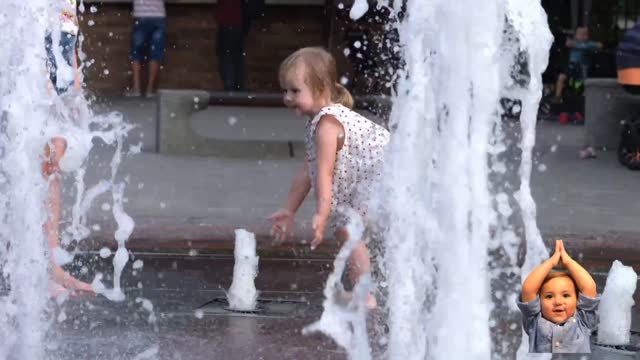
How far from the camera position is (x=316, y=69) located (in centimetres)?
698

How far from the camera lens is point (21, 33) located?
6.94m

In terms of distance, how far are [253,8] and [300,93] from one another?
42.1 ft

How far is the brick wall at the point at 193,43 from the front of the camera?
20469 mm

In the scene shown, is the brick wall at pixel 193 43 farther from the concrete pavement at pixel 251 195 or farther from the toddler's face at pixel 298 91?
the toddler's face at pixel 298 91

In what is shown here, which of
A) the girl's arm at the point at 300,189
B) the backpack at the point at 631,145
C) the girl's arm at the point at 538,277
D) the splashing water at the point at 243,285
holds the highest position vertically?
the girl's arm at the point at 538,277

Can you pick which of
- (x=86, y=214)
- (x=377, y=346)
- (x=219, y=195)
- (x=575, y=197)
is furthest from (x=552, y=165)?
(x=377, y=346)

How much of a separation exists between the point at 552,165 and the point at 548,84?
223 inches

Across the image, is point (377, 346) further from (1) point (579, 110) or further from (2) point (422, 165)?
(1) point (579, 110)

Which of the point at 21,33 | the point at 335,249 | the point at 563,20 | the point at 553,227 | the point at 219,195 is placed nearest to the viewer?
the point at 21,33

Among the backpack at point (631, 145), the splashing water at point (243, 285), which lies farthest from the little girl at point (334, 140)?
the backpack at point (631, 145)

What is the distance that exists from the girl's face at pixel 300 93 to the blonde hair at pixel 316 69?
0.01 metres

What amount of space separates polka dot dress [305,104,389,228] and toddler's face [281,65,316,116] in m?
0.06

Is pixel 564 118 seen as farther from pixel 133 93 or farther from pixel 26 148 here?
pixel 26 148

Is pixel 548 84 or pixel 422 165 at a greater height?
pixel 422 165
